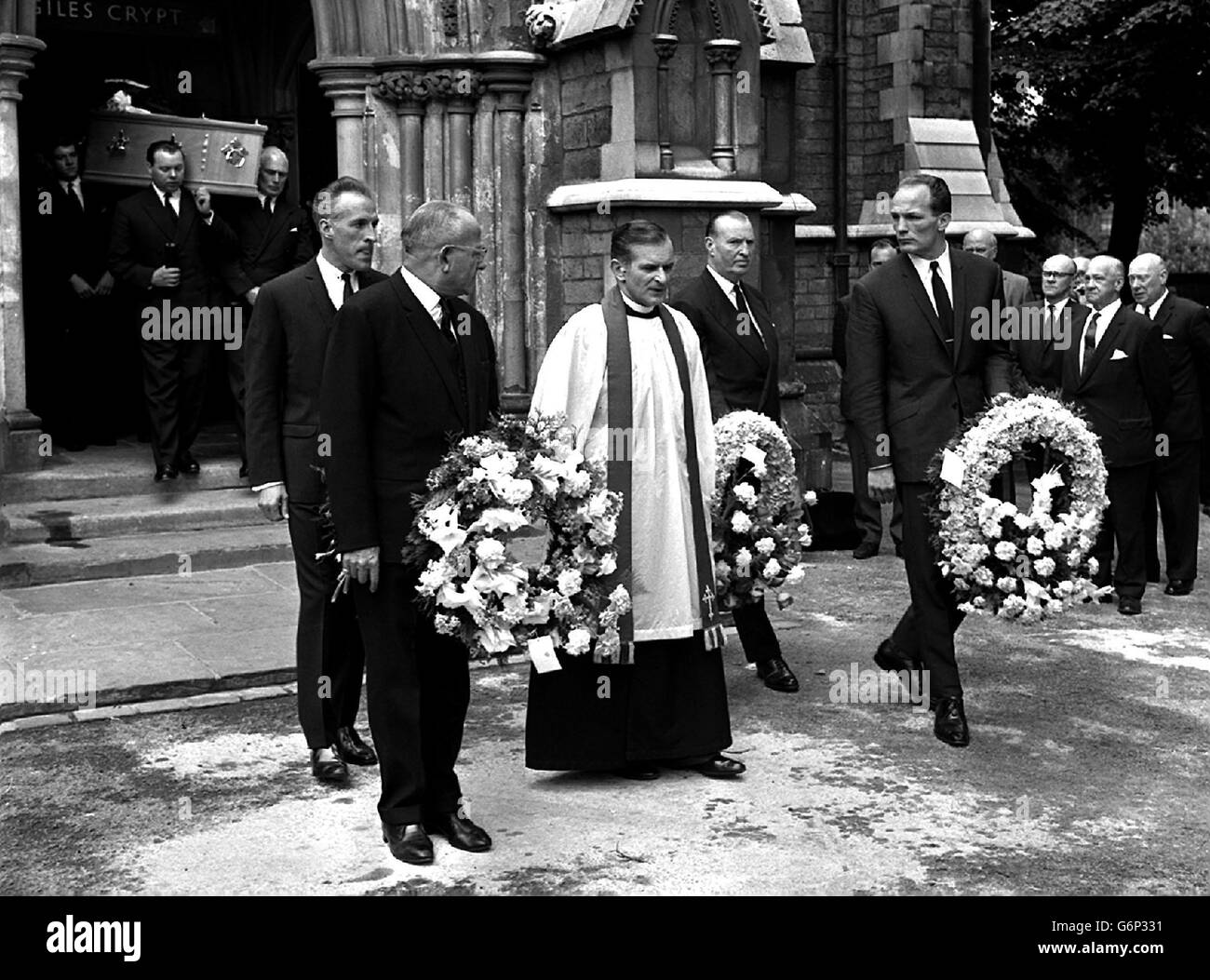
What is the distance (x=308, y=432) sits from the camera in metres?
6.07

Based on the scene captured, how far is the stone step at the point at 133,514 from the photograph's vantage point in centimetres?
975

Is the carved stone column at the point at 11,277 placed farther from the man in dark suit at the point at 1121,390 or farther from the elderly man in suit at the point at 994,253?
the man in dark suit at the point at 1121,390

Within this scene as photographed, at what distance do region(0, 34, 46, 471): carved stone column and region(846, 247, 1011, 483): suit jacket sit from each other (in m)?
5.54

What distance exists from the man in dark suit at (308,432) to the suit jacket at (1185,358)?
6.26 m

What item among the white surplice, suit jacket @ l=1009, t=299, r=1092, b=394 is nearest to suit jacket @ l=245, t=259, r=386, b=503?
the white surplice

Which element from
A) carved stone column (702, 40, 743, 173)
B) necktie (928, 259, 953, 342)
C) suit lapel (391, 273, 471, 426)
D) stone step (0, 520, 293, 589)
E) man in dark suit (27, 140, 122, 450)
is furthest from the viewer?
man in dark suit (27, 140, 122, 450)

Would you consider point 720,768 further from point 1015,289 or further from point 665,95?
point 1015,289

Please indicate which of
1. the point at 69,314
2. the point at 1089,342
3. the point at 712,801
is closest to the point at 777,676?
the point at 712,801

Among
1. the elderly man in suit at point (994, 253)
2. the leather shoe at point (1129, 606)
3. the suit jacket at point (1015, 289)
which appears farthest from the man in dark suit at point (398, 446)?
the suit jacket at point (1015, 289)

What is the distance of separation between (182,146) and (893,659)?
22.2 feet

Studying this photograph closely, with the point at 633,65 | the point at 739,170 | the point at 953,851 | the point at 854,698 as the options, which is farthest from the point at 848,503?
the point at 953,851

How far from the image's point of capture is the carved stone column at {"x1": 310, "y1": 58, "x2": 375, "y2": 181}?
11.3 meters

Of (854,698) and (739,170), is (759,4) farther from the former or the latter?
(854,698)

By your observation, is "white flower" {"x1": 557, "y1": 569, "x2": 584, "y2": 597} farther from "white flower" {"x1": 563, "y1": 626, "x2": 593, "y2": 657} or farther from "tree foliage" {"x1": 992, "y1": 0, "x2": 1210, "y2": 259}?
"tree foliage" {"x1": 992, "y1": 0, "x2": 1210, "y2": 259}
